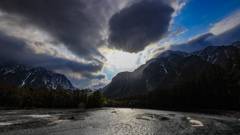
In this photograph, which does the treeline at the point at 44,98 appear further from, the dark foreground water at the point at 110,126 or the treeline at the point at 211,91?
the treeline at the point at 211,91

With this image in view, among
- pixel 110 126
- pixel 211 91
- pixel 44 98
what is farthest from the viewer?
pixel 44 98

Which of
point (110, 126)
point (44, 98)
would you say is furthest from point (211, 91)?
point (44, 98)

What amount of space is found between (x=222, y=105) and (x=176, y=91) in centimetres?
4288

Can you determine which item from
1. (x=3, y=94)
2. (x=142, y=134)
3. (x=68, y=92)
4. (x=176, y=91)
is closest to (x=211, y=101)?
(x=176, y=91)

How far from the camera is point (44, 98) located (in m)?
123

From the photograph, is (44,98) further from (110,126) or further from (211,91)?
(211,91)

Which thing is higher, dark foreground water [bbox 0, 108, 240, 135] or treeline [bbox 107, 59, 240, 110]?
treeline [bbox 107, 59, 240, 110]

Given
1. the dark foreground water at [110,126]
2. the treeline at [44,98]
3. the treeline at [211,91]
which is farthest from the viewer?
the treeline at [44,98]

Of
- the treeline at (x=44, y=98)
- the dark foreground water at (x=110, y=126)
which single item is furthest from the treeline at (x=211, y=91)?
the treeline at (x=44, y=98)

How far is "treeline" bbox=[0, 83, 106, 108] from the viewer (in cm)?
9975

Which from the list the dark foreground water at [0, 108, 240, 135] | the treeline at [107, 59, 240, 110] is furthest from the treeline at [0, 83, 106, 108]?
the treeline at [107, 59, 240, 110]

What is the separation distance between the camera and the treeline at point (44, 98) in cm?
9975

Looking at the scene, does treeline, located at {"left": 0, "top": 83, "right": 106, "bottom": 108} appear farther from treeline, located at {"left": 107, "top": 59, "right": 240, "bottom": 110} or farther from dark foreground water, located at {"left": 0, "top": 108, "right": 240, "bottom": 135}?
treeline, located at {"left": 107, "top": 59, "right": 240, "bottom": 110}

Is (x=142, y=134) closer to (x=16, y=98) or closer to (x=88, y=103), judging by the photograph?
(x=16, y=98)
